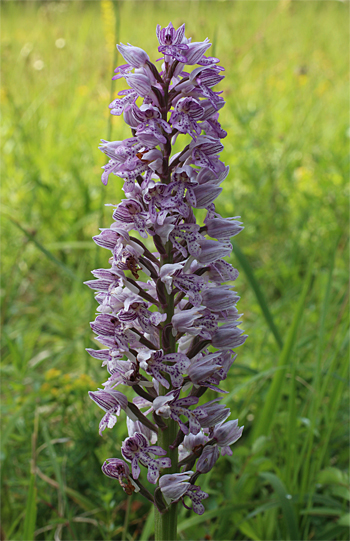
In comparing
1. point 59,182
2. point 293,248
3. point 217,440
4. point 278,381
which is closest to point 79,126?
point 59,182

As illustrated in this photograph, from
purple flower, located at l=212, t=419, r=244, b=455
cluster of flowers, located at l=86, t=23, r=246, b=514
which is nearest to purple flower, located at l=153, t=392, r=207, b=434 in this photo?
cluster of flowers, located at l=86, t=23, r=246, b=514

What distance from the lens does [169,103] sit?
56.3 inches

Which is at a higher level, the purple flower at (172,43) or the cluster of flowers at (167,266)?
the purple flower at (172,43)

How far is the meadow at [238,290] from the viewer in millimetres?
2107

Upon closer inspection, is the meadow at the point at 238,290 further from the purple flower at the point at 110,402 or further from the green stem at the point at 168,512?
the purple flower at the point at 110,402

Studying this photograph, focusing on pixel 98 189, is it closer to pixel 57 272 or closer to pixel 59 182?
pixel 59 182

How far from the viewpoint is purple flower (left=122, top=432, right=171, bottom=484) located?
1.39 meters

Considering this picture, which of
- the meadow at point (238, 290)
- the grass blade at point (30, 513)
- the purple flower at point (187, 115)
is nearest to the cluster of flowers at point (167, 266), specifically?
the purple flower at point (187, 115)

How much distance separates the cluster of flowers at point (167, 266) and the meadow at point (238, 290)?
2.07 ft

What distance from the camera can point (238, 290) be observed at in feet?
13.0

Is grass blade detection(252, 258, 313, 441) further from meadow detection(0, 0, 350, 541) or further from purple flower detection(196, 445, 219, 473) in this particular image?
purple flower detection(196, 445, 219, 473)

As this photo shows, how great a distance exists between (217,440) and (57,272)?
10.8 ft

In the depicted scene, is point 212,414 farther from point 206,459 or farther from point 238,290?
point 238,290

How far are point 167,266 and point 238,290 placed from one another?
2688 millimetres
